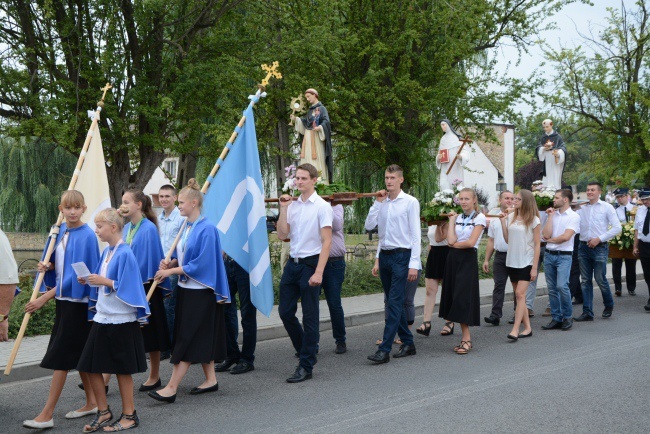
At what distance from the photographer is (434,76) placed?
2133 cm

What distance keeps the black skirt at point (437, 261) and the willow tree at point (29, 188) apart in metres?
18.6

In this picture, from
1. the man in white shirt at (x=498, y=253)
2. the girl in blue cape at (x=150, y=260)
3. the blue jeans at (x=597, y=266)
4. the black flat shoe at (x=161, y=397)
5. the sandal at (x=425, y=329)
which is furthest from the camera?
the blue jeans at (x=597, y=266)

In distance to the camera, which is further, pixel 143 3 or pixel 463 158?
pixel 143 3

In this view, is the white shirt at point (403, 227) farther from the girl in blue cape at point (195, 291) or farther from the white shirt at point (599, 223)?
the white shirt at point (599, 223)

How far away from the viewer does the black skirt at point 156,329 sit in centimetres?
708

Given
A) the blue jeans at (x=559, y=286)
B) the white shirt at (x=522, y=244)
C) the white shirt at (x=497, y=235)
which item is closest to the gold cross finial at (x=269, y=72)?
the white shirt at (x=522, y=244)

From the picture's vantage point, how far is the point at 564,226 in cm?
1087

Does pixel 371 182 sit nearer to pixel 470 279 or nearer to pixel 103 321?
pixel 470 279

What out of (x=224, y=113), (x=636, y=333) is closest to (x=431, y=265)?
(x=636, y=333)

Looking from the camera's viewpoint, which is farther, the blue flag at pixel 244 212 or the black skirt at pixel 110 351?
the blue flag at pixel 244 212

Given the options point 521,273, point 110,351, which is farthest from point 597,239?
point 110,351

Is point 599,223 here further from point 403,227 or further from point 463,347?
point 403,227

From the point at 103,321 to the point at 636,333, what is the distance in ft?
24.6

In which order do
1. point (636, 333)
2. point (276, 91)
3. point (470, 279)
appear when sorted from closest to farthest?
point (470, 279) → point (636, 333) → point (276, 91)
